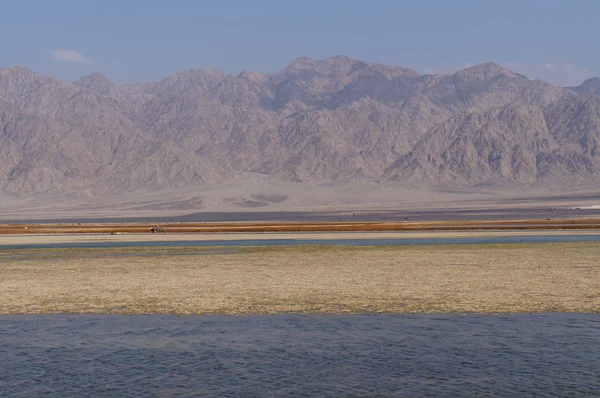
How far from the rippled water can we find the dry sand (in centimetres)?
233

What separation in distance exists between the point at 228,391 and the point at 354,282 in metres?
17.6

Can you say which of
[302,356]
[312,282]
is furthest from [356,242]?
[302,356]

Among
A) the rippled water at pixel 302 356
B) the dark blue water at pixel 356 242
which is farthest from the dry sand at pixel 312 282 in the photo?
the dark blue water at pixel 356 242

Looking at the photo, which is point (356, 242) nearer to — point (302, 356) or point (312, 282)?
point (312, 282)

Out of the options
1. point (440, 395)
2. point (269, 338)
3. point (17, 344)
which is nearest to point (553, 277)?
point (269, 338)

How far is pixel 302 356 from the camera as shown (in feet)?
63.5

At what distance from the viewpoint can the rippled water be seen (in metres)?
16.6

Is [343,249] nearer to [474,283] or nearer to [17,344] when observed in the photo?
[474,283]

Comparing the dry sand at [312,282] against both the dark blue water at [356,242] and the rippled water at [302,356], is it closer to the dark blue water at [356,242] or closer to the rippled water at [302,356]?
the rippled water at [302,356]

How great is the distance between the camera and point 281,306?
26906 millimetres

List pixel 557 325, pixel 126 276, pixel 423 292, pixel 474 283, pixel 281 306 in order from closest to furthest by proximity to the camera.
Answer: pixel 557 325 → pixel 281 306 → pixel 423 292 → pixel 474 283 → pixel 126 276

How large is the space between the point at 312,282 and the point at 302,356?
1439cm

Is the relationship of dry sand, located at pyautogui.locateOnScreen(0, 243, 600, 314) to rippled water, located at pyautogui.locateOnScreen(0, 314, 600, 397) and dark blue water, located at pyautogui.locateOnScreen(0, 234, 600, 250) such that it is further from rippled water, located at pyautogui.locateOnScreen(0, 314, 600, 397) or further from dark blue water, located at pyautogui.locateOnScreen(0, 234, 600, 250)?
dark blue water, located at pyautogui.locateOnScreen(0, 234, 600, 250)

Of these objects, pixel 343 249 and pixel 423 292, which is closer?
pixel 423 292
